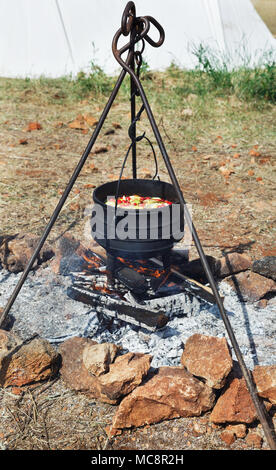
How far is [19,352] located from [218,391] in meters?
1.03

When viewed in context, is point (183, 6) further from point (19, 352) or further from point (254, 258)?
point (19, 352)

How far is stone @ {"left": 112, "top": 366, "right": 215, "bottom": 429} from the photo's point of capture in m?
2.13

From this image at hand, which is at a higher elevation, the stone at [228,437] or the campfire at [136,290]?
the campfire at [136,290]

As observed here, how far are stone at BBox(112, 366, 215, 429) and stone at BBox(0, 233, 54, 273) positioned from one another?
1464 millimetres

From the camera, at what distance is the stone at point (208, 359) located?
2182 millimetres

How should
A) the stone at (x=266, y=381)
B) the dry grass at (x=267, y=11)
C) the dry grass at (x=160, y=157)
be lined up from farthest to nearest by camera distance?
1. the dry grass at (x=267, y=11)
2. the dry grass at (x=160, y=157)
3. the stone at (x=266, y=381)

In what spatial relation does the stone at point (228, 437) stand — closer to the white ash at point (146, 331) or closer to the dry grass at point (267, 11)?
the white ash at point (146, 331)

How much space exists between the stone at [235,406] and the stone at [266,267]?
1092 millimetres


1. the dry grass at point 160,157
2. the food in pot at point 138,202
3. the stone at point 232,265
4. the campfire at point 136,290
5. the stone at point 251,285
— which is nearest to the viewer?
the campfire at point 136,290

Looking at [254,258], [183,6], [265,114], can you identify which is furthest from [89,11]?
[254,258]

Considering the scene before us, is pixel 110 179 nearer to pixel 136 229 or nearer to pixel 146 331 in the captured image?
pixel 136 229

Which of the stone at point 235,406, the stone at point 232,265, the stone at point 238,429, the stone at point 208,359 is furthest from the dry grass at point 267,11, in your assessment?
the stone at point 238,429

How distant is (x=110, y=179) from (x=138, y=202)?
207cm

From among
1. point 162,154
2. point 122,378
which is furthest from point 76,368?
point 162,154
